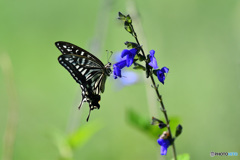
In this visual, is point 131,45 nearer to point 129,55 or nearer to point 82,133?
point 129,55

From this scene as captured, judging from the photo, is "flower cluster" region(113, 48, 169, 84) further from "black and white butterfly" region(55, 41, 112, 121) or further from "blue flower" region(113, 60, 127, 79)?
"black and white butterfly" region(55, 41, 112, 121)

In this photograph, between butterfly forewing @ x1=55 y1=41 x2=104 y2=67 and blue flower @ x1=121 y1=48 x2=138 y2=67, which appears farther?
butterfly forewing @ x1=55 y1=41 x2=104 y2=67

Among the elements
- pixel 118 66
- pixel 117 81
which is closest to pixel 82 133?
pixel 118 66

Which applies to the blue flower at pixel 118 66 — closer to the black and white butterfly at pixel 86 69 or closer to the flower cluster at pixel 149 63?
the flower cluster at pixel 149 63

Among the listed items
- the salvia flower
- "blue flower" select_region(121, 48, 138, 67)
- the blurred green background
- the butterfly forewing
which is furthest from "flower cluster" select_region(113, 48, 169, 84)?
the blurred green background
